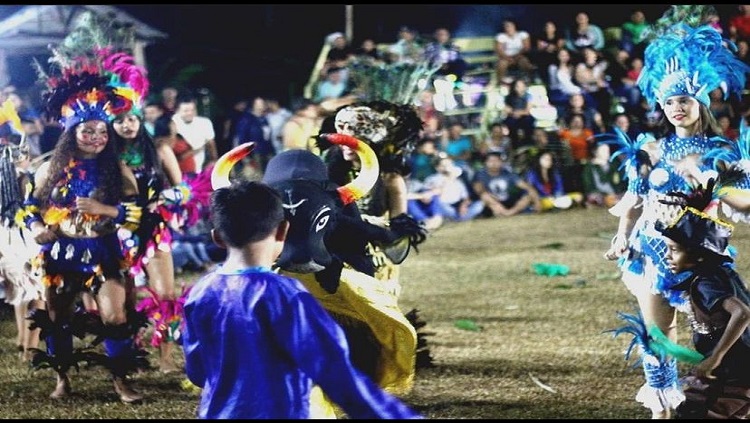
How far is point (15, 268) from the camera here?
339 inches

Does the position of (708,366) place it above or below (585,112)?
below

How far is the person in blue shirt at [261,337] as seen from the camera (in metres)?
3.79

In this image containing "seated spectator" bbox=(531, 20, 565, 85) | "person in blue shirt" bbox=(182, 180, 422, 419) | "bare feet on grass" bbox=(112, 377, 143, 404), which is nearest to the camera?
"person in blue shirt" bbox=(182, 180, 422, 419)

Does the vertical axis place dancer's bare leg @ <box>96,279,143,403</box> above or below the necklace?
below

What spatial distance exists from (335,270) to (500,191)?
449 inches

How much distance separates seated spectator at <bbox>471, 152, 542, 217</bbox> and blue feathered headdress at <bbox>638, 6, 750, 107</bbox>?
964 centimetres

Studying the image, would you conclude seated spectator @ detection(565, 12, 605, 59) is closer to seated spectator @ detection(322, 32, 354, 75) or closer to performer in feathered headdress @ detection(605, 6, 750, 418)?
seated spectator @ detection(322, 32, 354, 75)

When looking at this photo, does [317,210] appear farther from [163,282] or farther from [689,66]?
[163,282]

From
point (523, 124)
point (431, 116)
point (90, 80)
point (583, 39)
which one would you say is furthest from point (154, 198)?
point (583, 39)

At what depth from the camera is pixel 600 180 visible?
16797 mm

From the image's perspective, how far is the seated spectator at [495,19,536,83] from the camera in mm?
18531

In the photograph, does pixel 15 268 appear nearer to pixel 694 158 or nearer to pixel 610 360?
pixel 610 360

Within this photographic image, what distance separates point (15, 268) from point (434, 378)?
10.1 ft

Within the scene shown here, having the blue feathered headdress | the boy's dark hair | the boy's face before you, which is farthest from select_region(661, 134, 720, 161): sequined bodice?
the boy's dark hair
